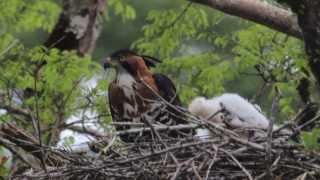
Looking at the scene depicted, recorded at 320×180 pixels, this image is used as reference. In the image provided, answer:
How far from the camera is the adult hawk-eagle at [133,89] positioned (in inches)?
248

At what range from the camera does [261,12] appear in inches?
233

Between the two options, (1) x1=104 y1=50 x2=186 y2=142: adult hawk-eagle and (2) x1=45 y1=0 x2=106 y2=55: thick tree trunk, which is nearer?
(1) x1=104 y1=50 x2=186 y2=142: adult hawk-eagle

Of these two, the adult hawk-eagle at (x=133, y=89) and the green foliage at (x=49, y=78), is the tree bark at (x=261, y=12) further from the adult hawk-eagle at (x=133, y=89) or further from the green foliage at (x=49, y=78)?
the green foliage at (x=49, y=78)

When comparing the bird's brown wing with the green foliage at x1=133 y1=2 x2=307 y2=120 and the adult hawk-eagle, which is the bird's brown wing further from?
the green foliage at x1=133 y1=2 x2=307 y2=120

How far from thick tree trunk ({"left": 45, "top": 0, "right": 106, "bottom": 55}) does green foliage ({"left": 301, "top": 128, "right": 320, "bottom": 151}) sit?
4394 mm

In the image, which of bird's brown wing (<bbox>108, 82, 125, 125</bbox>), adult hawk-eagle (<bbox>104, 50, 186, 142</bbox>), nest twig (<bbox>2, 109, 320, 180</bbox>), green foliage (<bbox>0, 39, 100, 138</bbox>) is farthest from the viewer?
green foliage (<bbox>0, 39, 100, 138</bbox>)

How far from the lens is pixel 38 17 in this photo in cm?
991

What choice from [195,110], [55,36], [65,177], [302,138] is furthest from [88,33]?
[302,138]

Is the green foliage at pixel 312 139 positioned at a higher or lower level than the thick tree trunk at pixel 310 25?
lower

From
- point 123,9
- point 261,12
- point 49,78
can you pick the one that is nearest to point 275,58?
point 261,12

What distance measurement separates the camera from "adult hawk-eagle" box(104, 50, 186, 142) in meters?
6.31

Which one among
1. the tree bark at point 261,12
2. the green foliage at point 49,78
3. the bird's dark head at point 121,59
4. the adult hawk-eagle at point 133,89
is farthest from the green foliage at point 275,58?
the green foliage at point 49,78

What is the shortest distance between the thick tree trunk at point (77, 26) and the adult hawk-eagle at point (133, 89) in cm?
207

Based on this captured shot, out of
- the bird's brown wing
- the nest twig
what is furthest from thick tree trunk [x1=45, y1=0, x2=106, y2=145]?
the nest twig
